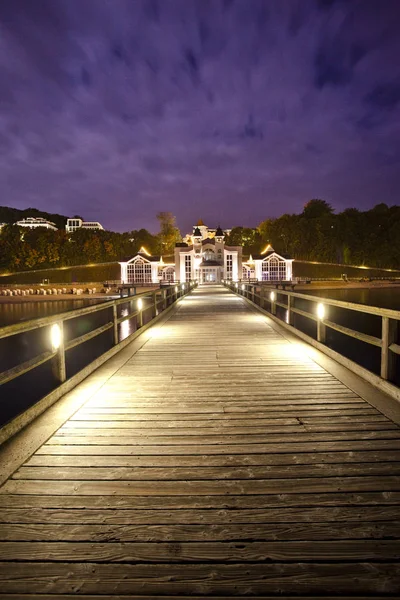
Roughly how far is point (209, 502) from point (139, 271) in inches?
2454

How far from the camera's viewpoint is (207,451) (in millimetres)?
3092

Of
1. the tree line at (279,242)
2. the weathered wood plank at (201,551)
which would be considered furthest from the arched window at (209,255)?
the weathered wood plank at (201,551)

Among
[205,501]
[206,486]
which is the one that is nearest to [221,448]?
[206,486]

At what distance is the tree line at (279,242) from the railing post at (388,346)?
8459cm

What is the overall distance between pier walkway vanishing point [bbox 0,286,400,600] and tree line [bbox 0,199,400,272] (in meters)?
85.9

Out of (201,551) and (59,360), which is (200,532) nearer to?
(201,551)

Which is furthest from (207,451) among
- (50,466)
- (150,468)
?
(50,466)

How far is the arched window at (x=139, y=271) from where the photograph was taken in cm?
6309

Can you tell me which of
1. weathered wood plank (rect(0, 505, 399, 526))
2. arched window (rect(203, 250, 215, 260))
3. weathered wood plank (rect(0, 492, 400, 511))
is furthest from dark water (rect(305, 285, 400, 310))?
weathered wood plank (rect(0, 505, 399, 526))

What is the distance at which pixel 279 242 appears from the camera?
104062mm

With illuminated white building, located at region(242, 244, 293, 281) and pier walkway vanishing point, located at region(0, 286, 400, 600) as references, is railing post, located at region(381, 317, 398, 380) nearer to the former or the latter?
pier walkway vanishing point, located at region(0, 286, 400, 600)

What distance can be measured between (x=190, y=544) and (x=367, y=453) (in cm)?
172

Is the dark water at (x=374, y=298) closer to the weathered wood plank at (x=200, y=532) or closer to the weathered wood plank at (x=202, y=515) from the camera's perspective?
the weathered wood plank at (x=202, y=515)

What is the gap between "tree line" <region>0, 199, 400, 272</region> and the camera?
8544 centimetres
